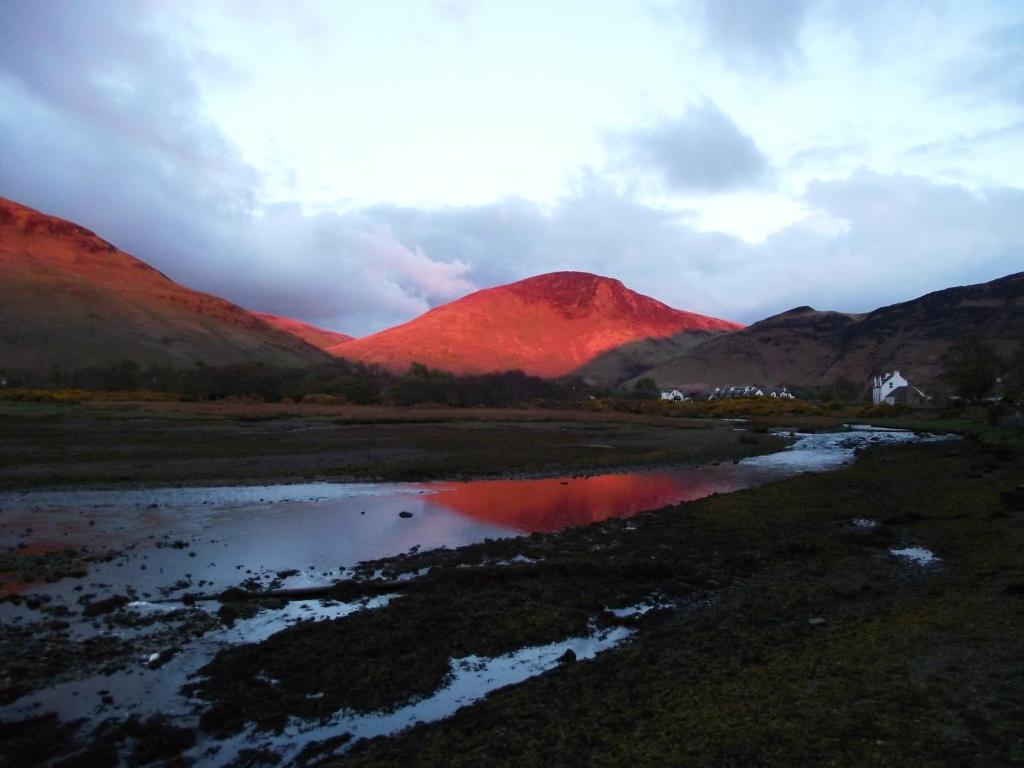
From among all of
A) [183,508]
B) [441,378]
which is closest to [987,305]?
[441,378]

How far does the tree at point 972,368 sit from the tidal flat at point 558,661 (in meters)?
64.5

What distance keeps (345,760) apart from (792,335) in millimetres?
211896

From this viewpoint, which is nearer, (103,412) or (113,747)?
(113,747)

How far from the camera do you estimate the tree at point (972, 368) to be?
67812 millimetres

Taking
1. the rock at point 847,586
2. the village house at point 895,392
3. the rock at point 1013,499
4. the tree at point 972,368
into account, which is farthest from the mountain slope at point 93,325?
the village house at point 895,392

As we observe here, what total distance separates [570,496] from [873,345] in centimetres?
17493

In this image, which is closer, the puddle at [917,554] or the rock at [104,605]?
the rock at [104,605]

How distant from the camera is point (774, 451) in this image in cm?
4381

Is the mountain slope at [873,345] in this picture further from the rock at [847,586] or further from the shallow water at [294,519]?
the rock at [847,586]

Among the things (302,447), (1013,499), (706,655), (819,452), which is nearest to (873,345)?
(819,452)

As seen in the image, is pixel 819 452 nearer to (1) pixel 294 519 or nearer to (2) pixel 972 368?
(1) pixel 294 519

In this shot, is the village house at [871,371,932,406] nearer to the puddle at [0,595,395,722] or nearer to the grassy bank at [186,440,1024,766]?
the grassy bank at [186,440,1024,766]

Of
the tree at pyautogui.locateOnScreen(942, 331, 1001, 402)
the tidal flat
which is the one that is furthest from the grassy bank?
the tree at pyautogui.locateOnScreen(942, 331, 1001, 402)

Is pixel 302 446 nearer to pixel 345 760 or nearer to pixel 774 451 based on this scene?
pixel 774 451
